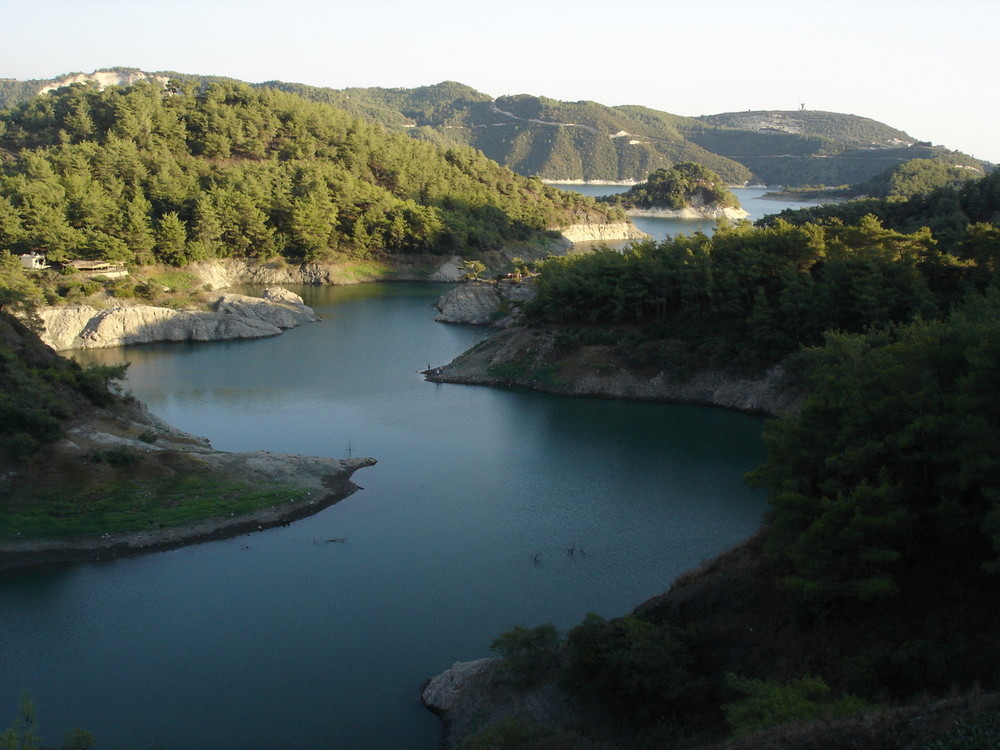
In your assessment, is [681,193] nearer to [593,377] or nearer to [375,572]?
[593,377]

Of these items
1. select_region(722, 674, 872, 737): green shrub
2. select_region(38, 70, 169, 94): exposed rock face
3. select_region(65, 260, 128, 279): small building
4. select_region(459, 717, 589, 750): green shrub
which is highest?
select_region(38, 70, 169, 94): exposed rock face

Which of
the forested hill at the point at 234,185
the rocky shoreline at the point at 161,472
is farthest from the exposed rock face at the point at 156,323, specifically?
the rocky shoreline at the point at 161,472

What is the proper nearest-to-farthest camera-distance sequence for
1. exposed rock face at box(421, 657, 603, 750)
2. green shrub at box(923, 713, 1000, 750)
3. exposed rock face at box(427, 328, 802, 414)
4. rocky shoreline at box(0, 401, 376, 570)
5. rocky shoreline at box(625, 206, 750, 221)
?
green shrub at box(923, 713, 1000, 750) < exposed rock face at box(421, 657, 603, 750) < rocky shoreline at box(0, 401, 376, 570) < exposed rock face at box(427, 328, 802, 414) < rocky shoreline at box(625, 206, 750, 221)

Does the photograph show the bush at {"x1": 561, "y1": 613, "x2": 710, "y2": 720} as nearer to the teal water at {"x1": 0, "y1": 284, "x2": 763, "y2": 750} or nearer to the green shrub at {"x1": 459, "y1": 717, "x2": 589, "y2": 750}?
the green shrub at {"x1": 459, "y1": 717, "x2": 589, "y2": 750}

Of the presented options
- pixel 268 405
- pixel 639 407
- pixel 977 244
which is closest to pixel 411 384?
pixel 268 405

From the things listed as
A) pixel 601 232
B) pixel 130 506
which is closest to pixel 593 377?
pixel 130 506

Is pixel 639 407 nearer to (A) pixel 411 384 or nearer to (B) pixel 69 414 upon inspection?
(A) pixel 411 384

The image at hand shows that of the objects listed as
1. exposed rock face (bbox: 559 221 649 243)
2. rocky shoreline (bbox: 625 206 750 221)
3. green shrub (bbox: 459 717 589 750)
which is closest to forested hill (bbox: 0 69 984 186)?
rocky shoreline (bbox: 625 206 750 221)
